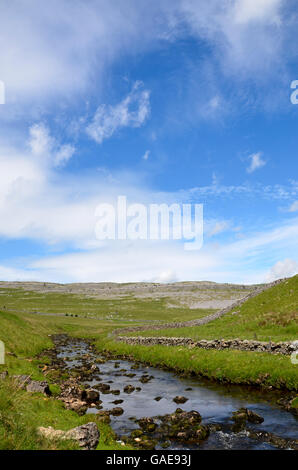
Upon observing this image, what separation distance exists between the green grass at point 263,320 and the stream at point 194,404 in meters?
11.9

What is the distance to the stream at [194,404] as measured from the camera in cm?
1830

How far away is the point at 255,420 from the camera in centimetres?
2078

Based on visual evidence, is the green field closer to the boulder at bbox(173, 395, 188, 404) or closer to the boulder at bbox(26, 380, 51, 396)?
the boulder at bbox(26, 380, 51, 396)

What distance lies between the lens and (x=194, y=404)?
2548 centimetres

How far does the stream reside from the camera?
18.3 meters

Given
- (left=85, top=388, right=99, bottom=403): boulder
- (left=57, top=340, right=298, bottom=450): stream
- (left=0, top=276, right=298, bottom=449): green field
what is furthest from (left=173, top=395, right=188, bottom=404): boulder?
(left=85, top=388, right=99, bottom=403): boulder

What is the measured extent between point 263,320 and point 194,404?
90.9ft

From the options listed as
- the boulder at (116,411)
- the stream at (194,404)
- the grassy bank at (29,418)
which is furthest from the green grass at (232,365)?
the grassy bank at (29,418)

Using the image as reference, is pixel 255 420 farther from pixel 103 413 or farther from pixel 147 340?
pixel 147 340

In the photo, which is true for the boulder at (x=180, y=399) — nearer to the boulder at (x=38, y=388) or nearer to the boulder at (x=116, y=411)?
the boulder at (x=116, y=411)

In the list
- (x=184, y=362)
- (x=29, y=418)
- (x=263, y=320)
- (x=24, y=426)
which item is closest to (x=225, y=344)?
(x=184, y=362)
